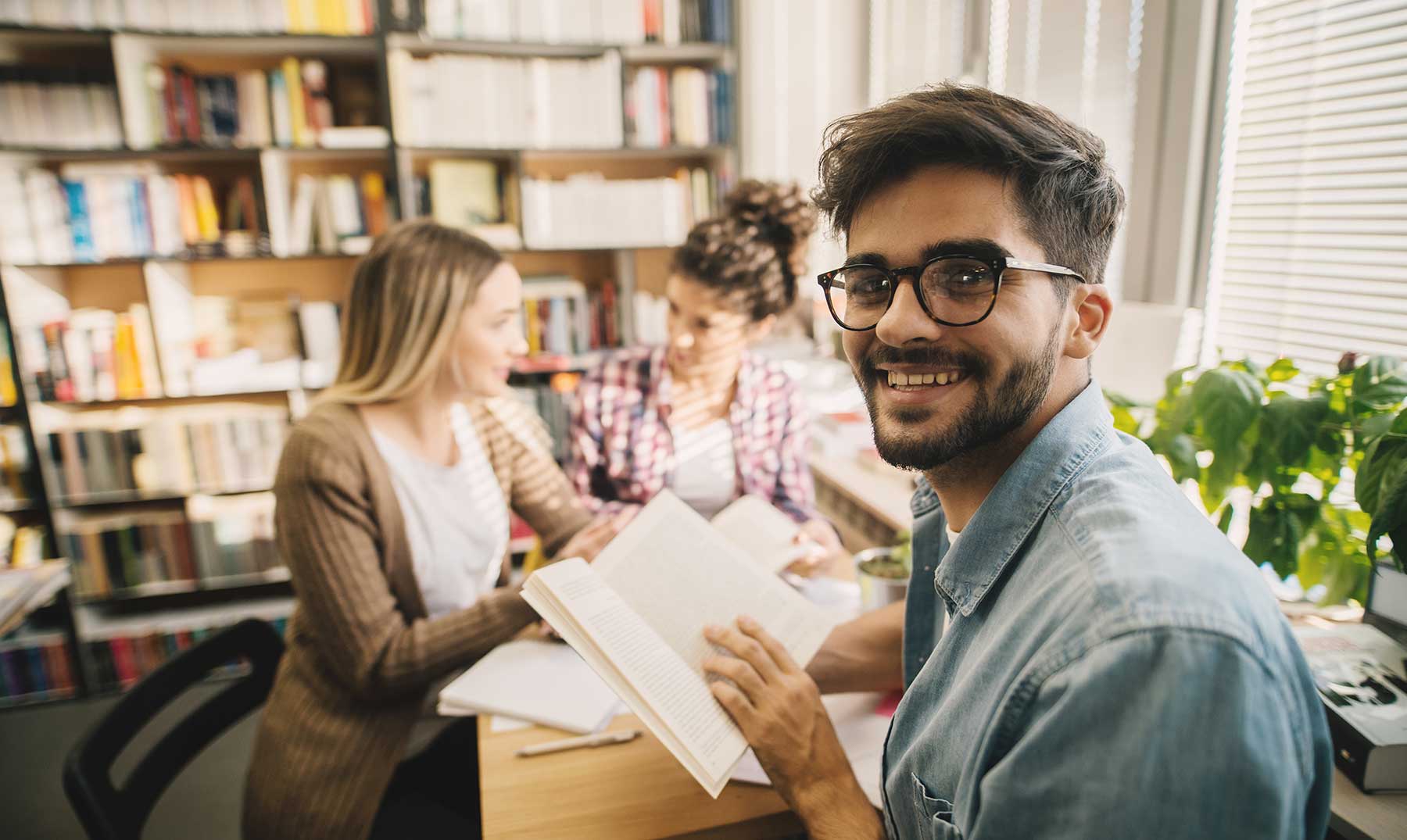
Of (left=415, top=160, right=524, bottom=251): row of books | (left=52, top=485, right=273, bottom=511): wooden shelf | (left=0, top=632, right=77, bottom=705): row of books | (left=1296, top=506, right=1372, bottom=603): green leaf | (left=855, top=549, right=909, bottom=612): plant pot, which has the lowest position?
(left=0, top=632, right=77, bottom=705): row of books

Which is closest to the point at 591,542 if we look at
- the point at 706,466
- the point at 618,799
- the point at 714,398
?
the point at 618,799

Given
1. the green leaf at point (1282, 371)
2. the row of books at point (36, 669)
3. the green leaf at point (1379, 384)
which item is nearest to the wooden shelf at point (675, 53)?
the green leaf at point (1282, 371)

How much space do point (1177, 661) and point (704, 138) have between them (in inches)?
109

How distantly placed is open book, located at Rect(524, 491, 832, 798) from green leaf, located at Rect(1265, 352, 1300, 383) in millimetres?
730

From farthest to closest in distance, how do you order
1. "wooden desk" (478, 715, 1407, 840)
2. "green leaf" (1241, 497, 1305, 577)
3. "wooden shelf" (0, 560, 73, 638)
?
"wooden shelf" (0, 560, 73, 638), "green leaf" (1241, 497, 1305, 577), "wooden desk" (478, 715, 1407, 840)

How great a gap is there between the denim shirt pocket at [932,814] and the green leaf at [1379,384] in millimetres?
753

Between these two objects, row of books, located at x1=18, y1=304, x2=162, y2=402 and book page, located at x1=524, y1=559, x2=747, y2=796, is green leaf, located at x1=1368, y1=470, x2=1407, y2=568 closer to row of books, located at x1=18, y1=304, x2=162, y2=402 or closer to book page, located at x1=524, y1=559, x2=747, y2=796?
book page, located at x1=524, y1=559, x2=747, y2=796

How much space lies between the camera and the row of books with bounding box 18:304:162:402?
2.57 meters

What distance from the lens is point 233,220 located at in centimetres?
271

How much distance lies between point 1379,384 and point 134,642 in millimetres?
3500

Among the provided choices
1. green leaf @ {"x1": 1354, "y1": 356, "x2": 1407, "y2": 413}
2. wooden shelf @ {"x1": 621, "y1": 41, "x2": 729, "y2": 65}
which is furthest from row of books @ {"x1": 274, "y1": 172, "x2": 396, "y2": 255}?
green leaf @ {"x1": 1354, "y1": 356, "x2": 1407, "y2": 413}

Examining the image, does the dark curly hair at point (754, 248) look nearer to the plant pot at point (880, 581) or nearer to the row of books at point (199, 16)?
the plant pot at point (880, 581)

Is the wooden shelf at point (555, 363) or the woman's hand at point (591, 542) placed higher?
the wooden shelf at point (555, 363)

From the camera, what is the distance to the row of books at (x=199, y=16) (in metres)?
2.38
